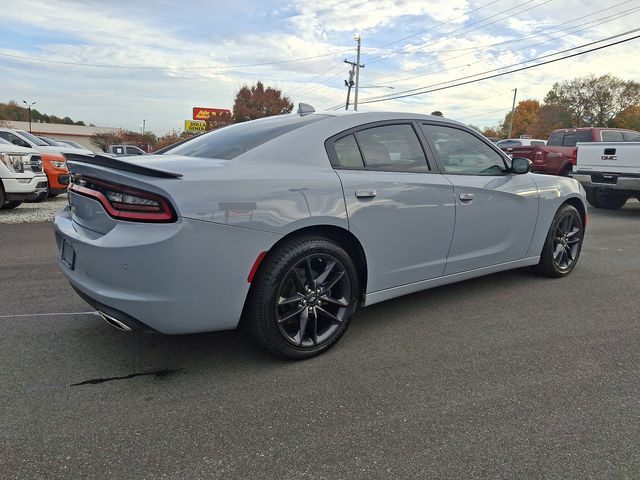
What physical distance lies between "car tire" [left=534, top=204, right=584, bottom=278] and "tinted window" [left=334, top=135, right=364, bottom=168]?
7.90 feet

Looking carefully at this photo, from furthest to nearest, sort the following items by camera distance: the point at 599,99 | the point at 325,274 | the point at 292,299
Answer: the point at 599,99 < the point at 325,274 < the point at 292,299

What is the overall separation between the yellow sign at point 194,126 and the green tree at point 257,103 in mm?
4427

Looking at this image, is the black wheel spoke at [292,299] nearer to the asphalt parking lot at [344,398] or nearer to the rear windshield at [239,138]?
the asphalt parking lot at [344,398]

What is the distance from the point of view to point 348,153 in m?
3.05

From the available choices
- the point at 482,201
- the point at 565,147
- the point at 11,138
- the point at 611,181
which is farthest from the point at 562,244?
the point at 11,138

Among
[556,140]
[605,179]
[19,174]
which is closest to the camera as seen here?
[19,174]

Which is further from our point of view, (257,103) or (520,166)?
(257,103)

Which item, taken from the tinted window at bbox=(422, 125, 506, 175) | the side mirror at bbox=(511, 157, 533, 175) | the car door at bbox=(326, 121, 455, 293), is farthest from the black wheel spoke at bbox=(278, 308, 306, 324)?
the side mirror at bbox=(511, 157, 533, 175)

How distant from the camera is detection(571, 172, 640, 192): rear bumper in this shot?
8789mm

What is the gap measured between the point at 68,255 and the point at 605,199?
11264 millimetres

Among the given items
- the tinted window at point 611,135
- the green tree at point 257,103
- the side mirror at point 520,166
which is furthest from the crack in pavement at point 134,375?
the green tree at point 257,103

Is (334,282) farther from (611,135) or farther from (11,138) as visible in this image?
(611,135)

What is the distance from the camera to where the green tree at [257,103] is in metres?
59.8

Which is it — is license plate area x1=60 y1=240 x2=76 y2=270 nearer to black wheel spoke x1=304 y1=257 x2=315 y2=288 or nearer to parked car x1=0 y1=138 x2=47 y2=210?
black wheel spoke x1=304 y1=257 x2=315 y2=288
